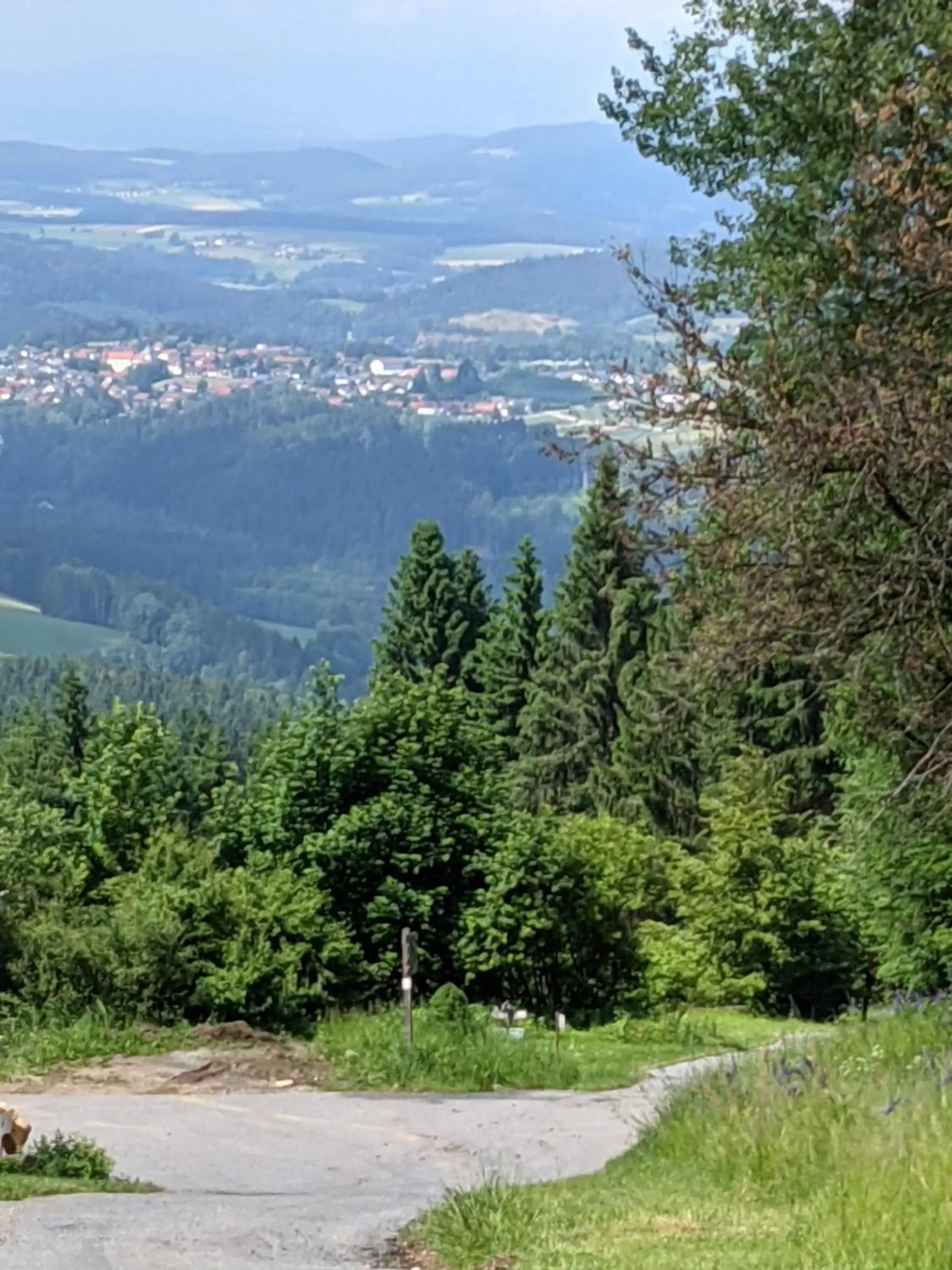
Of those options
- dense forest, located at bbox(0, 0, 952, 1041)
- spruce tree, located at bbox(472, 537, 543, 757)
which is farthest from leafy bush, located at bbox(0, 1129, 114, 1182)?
spruce tree, located at bbox(472, 537, 543, 757)

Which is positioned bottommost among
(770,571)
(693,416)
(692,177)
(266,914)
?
(266,914)

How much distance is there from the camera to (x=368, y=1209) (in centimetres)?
921

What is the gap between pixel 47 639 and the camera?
616ft

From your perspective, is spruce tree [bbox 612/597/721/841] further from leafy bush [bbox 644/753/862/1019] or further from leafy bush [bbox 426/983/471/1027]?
leafy bush [bbox 426/983/471/1027]

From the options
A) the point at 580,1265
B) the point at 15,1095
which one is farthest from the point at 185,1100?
the point at 580,1265

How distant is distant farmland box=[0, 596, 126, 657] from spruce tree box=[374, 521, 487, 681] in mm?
115682

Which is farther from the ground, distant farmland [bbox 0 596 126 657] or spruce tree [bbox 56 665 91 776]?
distant farmland [bbox 0 596 126 657]

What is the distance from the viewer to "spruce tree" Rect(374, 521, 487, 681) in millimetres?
52938

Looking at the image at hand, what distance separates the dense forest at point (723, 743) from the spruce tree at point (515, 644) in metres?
9.01

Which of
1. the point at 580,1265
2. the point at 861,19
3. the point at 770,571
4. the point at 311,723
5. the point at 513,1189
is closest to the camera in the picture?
the point at 580,1265

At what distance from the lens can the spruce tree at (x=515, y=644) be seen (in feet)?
167

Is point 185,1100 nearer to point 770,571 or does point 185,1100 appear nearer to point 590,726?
point 770,571

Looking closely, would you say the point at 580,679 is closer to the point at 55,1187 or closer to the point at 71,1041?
the point at 71,1041

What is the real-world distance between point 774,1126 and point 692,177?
977 centimetres
